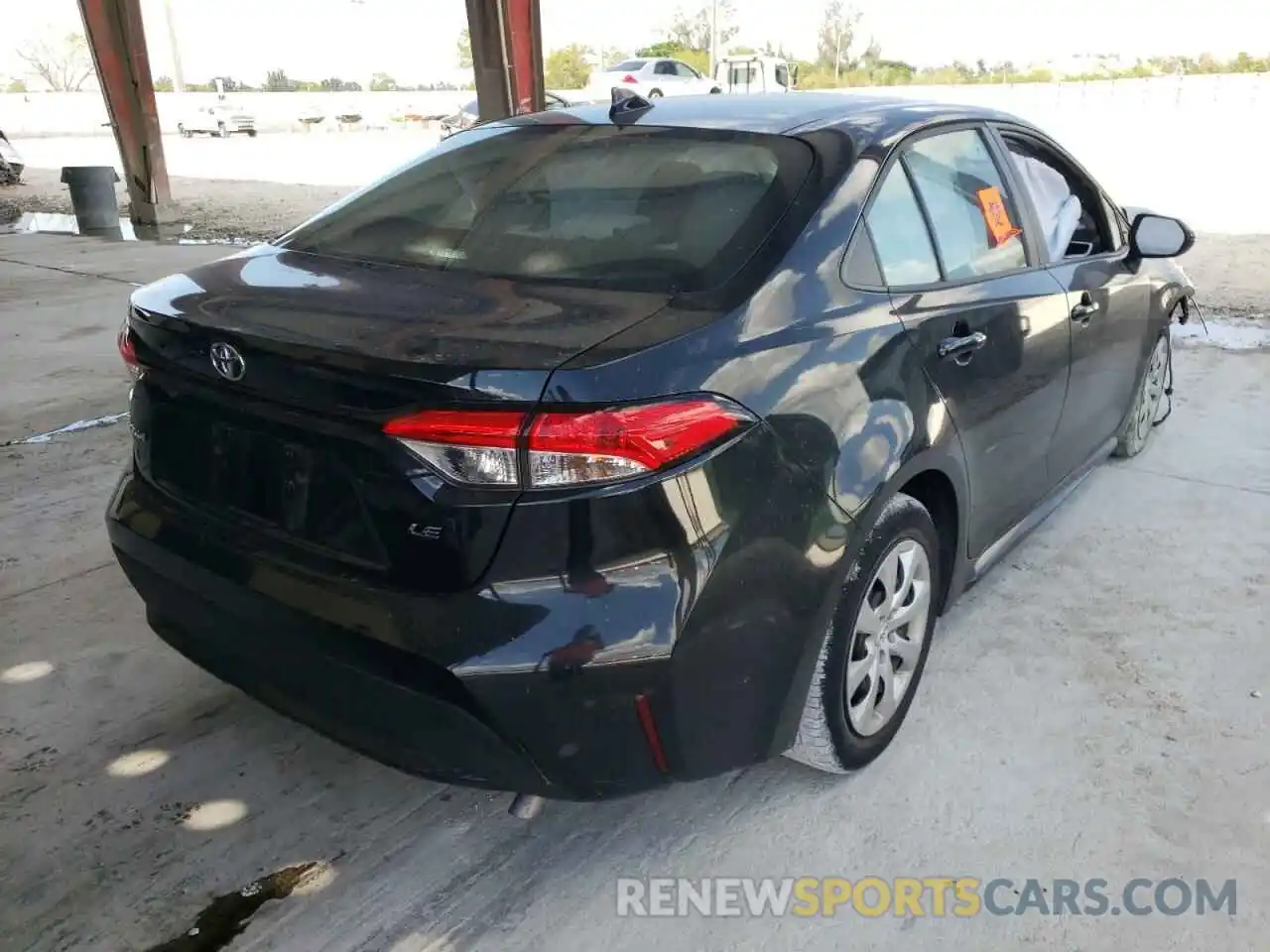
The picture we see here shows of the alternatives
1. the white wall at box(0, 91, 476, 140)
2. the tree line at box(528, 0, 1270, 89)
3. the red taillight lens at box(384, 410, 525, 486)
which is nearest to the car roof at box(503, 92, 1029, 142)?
the red taillight lens at box(384, 410, 525, 486)

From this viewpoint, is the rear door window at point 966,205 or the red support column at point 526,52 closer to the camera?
the rear door window at point 966,205

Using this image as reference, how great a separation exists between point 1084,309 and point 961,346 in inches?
39.3

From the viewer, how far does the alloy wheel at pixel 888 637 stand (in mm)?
2348

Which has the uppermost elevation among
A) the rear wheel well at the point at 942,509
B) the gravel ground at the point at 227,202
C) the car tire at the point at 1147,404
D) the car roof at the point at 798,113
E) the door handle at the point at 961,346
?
the car roof at the point at 798,113

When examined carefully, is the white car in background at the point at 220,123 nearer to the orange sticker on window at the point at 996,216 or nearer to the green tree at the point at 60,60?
the orange sticker on window at the point at 996,216

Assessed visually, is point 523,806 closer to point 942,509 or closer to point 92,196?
point 942,509

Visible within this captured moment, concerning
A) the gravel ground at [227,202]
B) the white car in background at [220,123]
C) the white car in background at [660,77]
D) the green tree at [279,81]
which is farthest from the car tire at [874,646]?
the green tree at [279,81]

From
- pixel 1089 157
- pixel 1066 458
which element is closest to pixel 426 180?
pixel 1066 458

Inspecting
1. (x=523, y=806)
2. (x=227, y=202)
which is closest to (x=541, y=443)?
(x=523, y=806)

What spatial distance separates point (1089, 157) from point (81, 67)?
297ft

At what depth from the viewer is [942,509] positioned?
264 centimetres

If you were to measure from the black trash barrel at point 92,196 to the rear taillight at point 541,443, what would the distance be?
1324 cm

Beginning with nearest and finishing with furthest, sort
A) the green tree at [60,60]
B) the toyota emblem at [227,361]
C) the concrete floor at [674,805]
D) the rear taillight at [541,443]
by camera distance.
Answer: the rear taillight at [541,443], the toyota emblem at [227,361], the concrete floor at [674,805], the green tree at [60,60]

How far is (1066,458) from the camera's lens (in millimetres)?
3428
